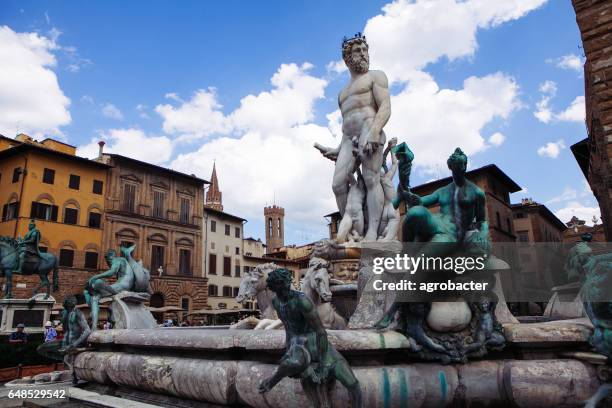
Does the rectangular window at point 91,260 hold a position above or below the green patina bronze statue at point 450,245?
above

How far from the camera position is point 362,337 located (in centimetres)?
296

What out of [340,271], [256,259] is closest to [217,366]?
[340,271]

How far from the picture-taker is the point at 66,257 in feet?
104

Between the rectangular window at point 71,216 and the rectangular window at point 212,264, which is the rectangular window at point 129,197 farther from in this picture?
the rectangular window at point 212,264

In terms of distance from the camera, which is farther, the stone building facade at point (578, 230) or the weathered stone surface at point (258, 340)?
the stone building facade at point (578, 230)

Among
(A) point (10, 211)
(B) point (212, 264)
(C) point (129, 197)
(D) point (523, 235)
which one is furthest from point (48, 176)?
(D) point (523, 235)

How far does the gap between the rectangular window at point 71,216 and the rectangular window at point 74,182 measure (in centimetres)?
183

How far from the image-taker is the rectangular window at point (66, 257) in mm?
31406

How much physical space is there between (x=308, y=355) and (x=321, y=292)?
193 cm

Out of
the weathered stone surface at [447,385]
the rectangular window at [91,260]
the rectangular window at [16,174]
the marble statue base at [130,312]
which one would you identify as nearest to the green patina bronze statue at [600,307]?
the weathered stone surface at [447,385]

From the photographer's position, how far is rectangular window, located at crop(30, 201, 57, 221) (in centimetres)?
3108

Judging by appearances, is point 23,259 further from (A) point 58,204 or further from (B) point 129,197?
(B) point 129,197

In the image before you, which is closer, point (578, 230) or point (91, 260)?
point (91, 260)

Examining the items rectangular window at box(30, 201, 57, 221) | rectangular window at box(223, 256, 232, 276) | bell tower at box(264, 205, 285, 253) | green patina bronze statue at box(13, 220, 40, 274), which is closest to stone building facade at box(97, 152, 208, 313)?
rectangular window at box(30, 201, 57, 221)
